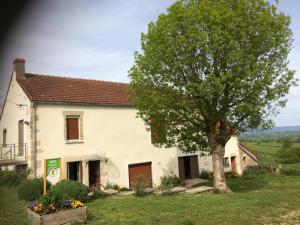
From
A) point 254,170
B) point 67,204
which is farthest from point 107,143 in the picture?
point 254,170

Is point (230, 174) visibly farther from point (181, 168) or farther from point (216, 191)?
point (216, 191)

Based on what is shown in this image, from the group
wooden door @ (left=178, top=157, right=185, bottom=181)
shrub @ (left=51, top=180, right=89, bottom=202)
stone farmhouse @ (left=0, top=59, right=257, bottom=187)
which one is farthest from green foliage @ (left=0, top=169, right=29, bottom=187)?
wooden door @ (left=178, top=157, right=185, bottom=181)

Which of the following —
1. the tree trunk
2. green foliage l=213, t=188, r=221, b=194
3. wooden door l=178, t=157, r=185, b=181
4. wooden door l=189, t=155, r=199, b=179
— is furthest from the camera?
wooden door l=189, t=155, r=199, b=179

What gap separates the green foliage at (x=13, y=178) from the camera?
15617mm

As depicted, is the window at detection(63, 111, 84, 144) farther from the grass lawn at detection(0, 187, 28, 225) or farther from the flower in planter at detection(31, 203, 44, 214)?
the flower in planter at detection(31, 203, 44, 214)

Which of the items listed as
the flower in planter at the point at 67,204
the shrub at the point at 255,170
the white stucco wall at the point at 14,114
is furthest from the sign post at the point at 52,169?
the shrub at the point at 255,170

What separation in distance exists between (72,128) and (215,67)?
9613mm

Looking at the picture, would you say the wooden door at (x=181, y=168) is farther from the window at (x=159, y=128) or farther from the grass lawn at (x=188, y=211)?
the grass lawn at (x=188, y=211)

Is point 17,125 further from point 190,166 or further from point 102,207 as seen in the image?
point 190,166

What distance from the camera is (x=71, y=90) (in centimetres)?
1912

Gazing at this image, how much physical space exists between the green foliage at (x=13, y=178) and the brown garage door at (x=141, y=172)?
721cm

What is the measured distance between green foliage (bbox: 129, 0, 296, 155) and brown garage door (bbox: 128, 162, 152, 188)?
270 inches

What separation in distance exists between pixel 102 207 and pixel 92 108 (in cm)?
851

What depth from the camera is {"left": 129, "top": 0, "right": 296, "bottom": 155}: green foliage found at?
12773mm
